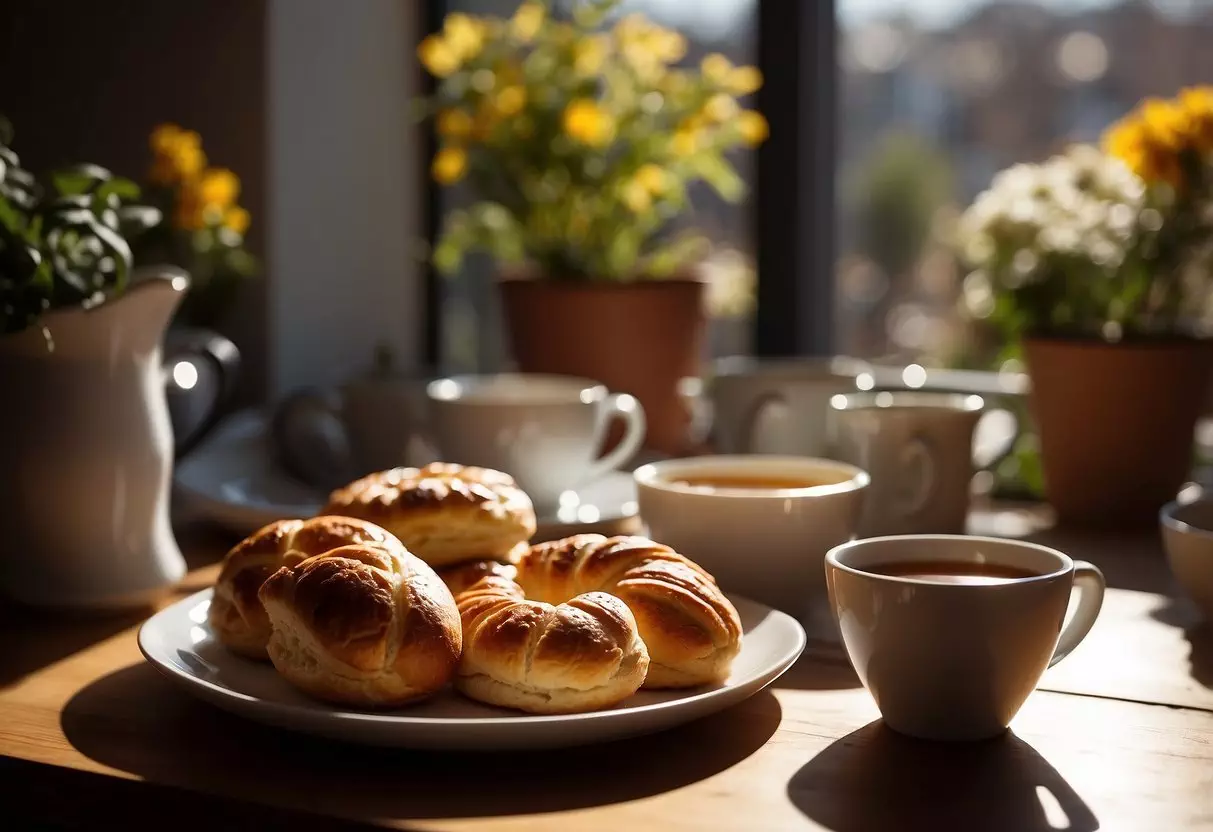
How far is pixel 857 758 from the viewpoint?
2.17 ft

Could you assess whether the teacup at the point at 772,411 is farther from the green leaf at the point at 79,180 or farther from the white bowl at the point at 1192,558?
the green leaf at the point at 79,180

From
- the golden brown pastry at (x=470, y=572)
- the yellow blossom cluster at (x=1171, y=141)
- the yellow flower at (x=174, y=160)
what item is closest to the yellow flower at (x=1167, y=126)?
the yellow blossom cluster at (x=1171, y=141)

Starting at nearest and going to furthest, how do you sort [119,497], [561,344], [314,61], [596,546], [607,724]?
[607,724]
[596,546]
[119,497]
[561,344]
[314,61]

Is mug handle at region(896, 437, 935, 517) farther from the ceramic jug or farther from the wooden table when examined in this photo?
the ceramic jug

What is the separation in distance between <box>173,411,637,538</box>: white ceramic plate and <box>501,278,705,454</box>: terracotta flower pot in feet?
0.56

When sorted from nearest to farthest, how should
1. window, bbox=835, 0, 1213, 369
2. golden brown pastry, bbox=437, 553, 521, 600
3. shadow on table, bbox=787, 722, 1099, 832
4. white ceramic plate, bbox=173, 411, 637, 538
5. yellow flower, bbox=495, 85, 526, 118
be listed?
shadow on table, bbox=787, 722, 1099, 832
golden brown pastry, bbox=437, 553, 521, 600
white ceramic plate, bbox=173, 411, 637, 538
yellow flower, bbox=495, 85, 526, 118
window, bbox=835, 0, 1213, 369

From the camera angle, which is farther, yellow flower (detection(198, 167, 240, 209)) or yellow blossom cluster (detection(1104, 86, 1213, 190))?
yellow flower (detection(198, 167, 240, 209))

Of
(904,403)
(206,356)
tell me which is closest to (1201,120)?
(904,403)

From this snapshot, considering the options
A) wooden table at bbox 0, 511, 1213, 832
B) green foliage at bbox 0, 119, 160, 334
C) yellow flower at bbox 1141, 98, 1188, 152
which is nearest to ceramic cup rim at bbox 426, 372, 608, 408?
green foliage at bbox 0, 119, 160, 334

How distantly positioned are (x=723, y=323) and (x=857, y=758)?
114cm

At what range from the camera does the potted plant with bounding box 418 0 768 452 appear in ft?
4.80

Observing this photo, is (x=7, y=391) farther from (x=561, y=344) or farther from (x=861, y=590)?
(x=561, y=344)

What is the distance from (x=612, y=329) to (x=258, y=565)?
0.73 m

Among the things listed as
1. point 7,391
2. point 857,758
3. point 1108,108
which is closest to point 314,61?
point 7,391
